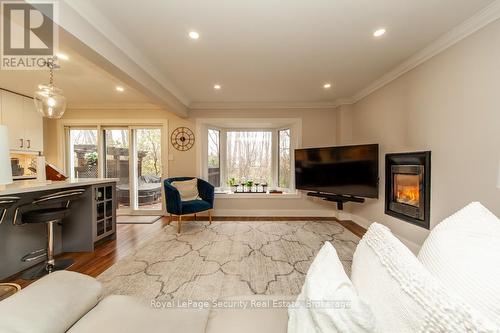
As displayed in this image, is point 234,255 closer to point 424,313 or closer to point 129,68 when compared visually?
point 424,313

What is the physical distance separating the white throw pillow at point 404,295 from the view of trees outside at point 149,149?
4.59m

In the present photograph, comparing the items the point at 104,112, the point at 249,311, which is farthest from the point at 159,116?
the point at 249,311

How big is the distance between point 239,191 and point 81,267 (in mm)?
2973

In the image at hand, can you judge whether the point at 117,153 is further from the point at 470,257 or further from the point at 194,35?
the point at 470,257

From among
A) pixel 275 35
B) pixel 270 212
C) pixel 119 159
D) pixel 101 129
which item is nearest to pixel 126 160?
pixel 119 159

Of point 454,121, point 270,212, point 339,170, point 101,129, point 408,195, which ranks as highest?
point 101,129

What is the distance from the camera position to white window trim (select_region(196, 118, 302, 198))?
14.4 feet

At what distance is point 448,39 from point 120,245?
4632mm

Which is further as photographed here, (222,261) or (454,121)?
(222,261)

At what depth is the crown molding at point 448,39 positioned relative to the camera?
5.75 ft

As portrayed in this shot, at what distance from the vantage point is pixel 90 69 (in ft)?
9.23

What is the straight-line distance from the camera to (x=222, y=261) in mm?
2451

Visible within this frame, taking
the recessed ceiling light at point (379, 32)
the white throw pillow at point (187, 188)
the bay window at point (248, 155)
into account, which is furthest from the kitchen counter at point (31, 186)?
the recessed ceiling light at point (379, 32)

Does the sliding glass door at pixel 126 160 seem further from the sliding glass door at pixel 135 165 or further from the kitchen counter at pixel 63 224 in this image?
the kitchen counter at pixel 63 224
